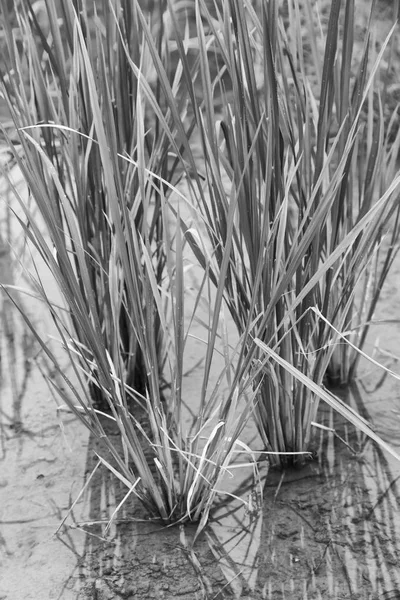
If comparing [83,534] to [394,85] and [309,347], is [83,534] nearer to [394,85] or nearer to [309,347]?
[309,347]

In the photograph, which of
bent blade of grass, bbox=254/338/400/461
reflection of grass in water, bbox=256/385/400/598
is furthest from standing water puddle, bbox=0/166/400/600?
bent blade of grass, bbox=254/338/400/461

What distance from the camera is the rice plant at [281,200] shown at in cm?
86

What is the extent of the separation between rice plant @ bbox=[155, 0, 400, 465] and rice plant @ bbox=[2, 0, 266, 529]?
1.9 inches

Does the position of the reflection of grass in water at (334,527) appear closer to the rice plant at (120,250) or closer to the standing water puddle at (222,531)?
the standing water puddle at (222,531)

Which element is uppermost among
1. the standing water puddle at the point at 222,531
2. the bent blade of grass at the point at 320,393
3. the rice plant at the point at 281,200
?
the rice plant at the point at 281,200

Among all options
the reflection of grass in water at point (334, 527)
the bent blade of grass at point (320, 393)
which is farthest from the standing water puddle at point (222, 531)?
the bent blade of grass at point (320, 393)

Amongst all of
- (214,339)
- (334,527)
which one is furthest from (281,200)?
(334,527)

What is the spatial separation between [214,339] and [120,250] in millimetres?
161

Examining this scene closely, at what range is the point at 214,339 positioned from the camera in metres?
0.91

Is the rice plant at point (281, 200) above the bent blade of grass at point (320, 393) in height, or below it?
above

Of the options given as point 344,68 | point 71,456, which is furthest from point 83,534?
point 344,68

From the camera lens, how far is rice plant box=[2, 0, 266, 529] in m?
0.88

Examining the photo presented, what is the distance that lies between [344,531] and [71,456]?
43cm

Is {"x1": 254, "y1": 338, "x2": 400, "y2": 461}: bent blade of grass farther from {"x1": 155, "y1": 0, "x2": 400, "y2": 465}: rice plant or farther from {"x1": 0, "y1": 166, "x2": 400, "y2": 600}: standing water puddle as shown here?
{"x1": 0, "y1": 166, "x2": 400, "y2": 600}: standing water puddle
